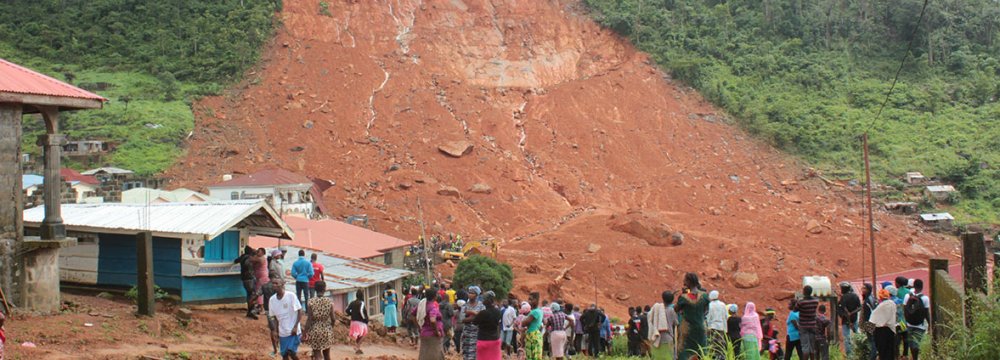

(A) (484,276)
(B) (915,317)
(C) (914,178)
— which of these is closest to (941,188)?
(C) (914,178)

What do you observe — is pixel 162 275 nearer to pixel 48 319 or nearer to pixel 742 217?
pixel 48 319

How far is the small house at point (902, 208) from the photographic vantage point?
36.9m

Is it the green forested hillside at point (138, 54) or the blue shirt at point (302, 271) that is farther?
the green forested hillside at point (138, 54)

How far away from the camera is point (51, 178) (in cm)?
1262


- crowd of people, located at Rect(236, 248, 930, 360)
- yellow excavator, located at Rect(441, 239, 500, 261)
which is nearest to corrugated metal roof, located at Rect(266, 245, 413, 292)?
crowd of people, located at Rect(236, 248, 930, 360)

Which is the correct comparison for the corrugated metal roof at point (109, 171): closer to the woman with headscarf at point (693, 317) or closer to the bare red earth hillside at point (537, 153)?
the bare red earth hillside at point (537, 153)

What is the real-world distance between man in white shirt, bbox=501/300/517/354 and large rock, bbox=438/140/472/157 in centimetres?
2498

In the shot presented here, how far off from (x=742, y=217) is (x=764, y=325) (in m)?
23.9

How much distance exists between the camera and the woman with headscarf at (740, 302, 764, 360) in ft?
33.0

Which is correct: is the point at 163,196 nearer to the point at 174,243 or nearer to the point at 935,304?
the point at 174,243

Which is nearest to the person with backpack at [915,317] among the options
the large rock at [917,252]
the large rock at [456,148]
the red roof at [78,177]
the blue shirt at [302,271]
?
the blue shirt at [302,271]

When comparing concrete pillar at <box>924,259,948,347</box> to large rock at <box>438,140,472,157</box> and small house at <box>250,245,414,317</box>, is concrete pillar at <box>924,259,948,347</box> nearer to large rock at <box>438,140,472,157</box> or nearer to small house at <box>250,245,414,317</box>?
small house at <box>250,245,414,317</box>

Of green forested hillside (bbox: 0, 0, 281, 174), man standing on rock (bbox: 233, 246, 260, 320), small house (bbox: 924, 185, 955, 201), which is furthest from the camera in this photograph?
green forested hillside (bbox: 0, 0, 281, 174)

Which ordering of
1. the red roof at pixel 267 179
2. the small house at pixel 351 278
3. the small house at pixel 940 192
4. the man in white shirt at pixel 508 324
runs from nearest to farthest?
the man in white shirt at pixel 508 324, the small house at pixel 351 278, the red roof at pixel 267 179, the small house at pixel 940 192
